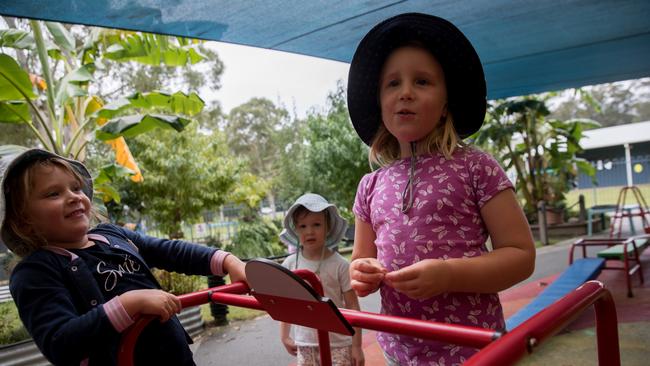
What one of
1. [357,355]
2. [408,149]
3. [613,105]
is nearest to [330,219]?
[357,355]

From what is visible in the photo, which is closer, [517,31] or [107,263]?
[107,263]

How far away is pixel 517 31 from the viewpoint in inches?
116

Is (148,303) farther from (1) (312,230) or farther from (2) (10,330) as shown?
(2) (10,330)

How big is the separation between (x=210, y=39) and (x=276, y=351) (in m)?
3.05

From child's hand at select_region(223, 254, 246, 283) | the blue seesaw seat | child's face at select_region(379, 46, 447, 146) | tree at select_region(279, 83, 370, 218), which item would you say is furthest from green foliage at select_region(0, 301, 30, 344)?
tree at select_region(279, 83, 370, 218)

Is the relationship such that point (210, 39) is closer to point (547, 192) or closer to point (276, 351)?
point (276, 351)

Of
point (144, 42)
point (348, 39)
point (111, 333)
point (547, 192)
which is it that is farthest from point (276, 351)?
point (547, 192)

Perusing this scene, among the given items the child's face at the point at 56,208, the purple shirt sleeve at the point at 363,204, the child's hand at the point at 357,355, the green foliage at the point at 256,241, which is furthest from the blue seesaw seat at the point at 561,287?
the green foliage at the point at 256,241

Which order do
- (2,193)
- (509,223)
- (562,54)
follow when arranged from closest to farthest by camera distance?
1. (509,223)
2. (2,193)
3. (562,54)

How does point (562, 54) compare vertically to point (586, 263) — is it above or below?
above

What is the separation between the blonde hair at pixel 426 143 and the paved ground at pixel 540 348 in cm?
263

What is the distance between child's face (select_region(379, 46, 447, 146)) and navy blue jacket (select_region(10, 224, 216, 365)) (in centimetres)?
84

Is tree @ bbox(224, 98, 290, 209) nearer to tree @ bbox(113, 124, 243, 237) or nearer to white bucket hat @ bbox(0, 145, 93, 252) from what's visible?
tree @ bbox(113, 124, 243, 237)

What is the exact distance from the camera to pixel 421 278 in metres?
0.90
